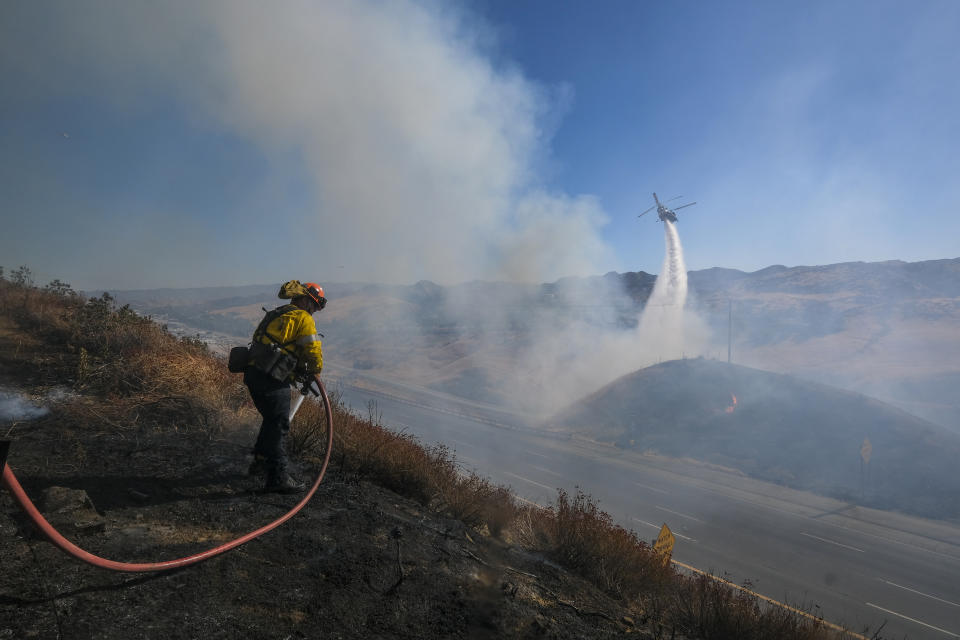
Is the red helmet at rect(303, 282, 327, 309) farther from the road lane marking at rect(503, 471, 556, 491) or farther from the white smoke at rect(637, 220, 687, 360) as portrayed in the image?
the white smoke at rect(637, 220, 687, 360)

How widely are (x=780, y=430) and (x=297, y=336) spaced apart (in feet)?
106

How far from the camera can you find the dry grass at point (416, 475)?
409cm

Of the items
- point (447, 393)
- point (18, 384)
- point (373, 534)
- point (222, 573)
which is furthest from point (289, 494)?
point (447, 393)

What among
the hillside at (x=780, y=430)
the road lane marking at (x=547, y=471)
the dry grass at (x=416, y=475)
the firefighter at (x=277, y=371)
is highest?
the firefighter at (x=277, y=371)

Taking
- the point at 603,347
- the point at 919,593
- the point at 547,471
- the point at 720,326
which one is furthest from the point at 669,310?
the point at 919,593

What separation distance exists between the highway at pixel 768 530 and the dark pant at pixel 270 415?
286 inches

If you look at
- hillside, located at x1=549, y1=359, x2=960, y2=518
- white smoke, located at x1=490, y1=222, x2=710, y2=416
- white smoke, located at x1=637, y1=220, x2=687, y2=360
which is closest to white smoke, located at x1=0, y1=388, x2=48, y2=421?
hillside, located at x1=549, y1=359, x2=960, y2=518

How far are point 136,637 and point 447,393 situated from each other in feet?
150

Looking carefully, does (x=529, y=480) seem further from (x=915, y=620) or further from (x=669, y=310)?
(x=669, y=310)

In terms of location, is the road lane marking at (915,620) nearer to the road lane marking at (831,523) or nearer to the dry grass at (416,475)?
the road lane marking at (831,523)

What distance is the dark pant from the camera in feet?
13.5

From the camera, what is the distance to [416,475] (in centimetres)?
535

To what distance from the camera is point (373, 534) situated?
3.78m

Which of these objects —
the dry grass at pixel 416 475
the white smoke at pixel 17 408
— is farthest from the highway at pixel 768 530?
the white smoke at pixel 17 408
